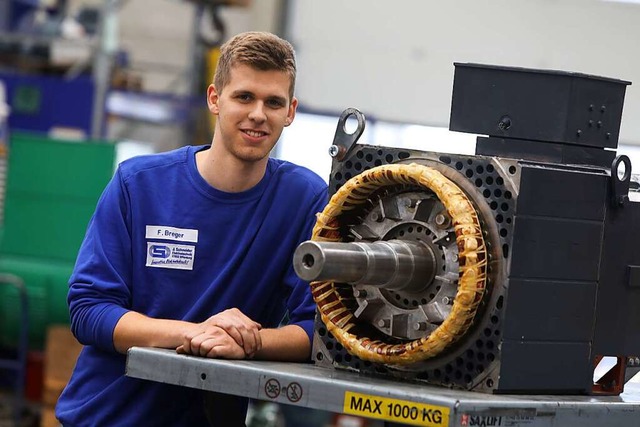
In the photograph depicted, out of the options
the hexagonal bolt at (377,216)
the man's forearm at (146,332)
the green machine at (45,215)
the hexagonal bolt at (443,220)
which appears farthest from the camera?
the green machine at (45,215)

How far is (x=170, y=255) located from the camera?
8.75 feet

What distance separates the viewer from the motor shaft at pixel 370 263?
210 cm

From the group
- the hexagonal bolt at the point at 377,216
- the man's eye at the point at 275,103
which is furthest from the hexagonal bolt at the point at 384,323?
the man's eye at the point at 275,103

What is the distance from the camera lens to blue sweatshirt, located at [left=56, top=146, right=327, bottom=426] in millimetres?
2662

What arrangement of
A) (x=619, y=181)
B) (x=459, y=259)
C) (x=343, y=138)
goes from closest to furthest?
1. (x=459, y=259)
2. (x=619, y=181)
3. (x=343, y=138)

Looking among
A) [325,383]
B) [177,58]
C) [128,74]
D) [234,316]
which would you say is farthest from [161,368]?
[177,58]

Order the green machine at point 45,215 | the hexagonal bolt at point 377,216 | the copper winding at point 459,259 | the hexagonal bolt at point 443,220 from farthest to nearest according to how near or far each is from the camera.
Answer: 1. the green machine at point 45,215
2. the hexagonal bolt at point 377,216
3. the hexagonal bolt at point 443,220
4. the copper winding at point 459,259

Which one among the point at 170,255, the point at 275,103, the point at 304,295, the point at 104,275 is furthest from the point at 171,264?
the point at 275,103

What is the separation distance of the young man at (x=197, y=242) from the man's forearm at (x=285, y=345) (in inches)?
0.8

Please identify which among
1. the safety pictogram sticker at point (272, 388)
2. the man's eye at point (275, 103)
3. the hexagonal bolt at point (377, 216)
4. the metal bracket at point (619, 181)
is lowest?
the safety pictogram sticker at point (272, 388)

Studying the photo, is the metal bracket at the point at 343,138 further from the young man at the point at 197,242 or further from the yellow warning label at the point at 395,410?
the yellow warning label at the point at 395,410

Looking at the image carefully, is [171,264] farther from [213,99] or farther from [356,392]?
[356,392]

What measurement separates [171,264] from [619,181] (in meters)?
1.01

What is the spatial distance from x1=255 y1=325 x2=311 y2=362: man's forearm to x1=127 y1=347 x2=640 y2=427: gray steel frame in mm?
80
